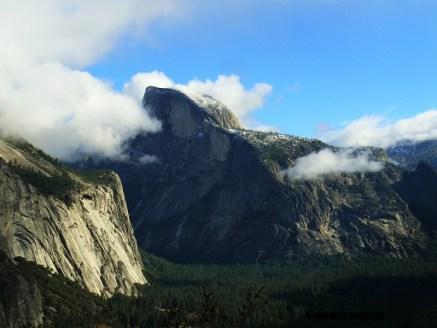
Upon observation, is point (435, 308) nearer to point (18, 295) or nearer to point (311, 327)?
point (311, 327)

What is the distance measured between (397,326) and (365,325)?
1524 cm

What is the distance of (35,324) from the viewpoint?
6801 inches

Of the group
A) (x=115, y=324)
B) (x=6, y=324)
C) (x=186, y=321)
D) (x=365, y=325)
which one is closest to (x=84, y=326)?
(x=115, y=324)

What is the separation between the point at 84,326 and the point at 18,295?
83.7 ft

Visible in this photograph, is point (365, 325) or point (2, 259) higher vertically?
point (2, 259)

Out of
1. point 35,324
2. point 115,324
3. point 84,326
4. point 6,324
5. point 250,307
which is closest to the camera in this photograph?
point 250,307

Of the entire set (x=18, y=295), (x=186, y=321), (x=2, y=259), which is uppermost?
(x=2, y=259)

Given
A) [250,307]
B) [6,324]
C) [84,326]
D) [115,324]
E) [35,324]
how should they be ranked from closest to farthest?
1. [250,307]
2. [6,324]
3. [35,324]
4. [84,326]
5. [115,324]

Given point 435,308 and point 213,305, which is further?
point 435,308

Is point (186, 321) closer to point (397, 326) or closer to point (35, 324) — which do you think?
point (35, 324)

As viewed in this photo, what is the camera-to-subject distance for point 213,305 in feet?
88.1

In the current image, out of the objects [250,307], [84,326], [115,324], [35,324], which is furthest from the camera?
[115,324]

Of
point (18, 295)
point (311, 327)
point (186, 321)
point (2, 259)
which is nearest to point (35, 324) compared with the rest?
point (18, 295)

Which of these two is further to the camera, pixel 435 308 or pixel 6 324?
pixel 435 308
